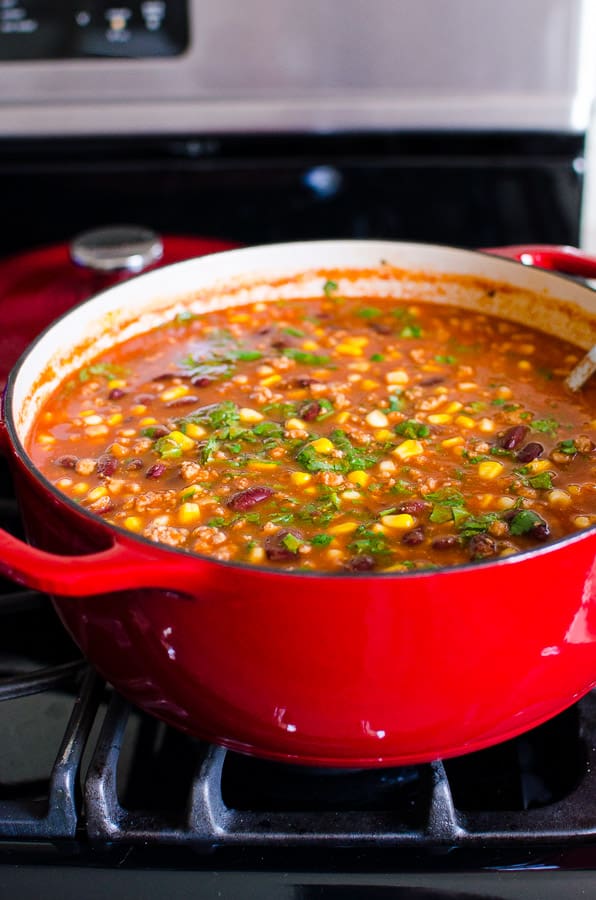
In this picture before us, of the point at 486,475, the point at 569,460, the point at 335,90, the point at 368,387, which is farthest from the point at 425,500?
the point at 335,90

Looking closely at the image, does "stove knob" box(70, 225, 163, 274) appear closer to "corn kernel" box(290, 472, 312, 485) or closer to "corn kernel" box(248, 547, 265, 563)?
"corn kernel" box(290, 472, 312, 485)

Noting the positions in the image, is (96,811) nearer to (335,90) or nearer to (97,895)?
(97,895)

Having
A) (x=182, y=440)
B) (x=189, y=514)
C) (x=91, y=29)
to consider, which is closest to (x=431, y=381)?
(x=182, y=440)

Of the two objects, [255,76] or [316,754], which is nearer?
[316,754]

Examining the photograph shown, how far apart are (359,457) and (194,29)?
1.33m

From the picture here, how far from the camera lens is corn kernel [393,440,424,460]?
1637 mm

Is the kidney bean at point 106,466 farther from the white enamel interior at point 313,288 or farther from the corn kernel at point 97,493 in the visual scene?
the white enamel interior at point 313,288

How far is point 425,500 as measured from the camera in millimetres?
1507

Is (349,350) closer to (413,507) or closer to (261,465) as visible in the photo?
(261,465)

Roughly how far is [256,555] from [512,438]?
0.53m

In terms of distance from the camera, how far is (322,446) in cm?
163

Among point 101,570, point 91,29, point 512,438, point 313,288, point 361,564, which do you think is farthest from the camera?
point 91,29

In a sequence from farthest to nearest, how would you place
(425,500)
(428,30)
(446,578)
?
1. (428,30)
2. (425,500)
3. (446,578)

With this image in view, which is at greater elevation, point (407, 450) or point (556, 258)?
point (556, 258)
